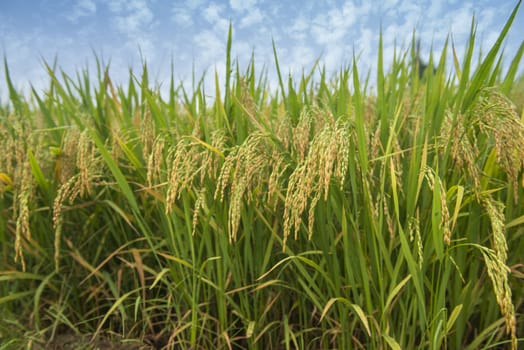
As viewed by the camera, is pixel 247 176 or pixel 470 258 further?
pixel 470 258

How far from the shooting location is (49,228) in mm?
2680

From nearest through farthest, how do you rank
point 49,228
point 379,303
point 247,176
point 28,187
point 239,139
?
point 247,176, point 379,303, point 239,139, point 28,187, point 49,228

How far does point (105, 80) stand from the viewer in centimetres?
281

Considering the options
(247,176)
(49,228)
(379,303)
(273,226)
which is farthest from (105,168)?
(379,303)

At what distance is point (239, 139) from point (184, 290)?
0.76m

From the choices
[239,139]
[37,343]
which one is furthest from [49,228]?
[239,139]

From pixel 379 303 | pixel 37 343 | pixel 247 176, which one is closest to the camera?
pixel 247 176

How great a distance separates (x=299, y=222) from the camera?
4.83ft

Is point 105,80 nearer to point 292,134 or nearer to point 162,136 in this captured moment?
point 162,136

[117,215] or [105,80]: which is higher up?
[105,80]

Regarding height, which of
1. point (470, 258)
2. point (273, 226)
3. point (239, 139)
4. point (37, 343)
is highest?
Result: point (239, 139)

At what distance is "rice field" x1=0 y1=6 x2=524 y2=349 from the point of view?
164cm

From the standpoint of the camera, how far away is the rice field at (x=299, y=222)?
5.37 feet

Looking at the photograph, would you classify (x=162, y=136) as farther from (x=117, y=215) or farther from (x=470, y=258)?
(x=470, y=258)
